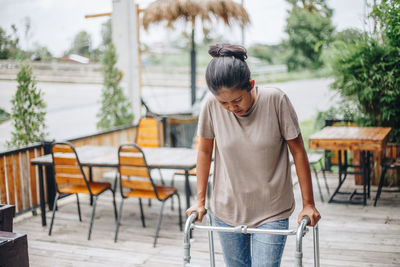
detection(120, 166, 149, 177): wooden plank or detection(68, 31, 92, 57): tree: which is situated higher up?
detection(68, 31, 92, 57): tree

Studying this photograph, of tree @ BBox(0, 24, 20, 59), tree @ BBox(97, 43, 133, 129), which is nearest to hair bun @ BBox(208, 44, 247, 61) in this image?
tree @ BBox(0, 24, 20, 59)

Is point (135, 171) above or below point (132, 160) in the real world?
below

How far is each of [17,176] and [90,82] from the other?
294cm

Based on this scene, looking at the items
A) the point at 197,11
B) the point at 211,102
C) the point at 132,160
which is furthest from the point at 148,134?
the point at 211,102

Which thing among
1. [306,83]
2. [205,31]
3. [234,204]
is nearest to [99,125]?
[205,31]

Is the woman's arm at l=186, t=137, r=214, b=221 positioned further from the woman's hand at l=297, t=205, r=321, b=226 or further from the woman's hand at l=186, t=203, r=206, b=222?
the woman's hand at l=297, t=205, r=321, b=226

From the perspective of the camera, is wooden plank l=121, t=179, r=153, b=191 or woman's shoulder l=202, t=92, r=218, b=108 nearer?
woman's shoulder l=202, t=92, r=218, b=108

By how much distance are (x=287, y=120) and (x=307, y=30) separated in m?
6.17

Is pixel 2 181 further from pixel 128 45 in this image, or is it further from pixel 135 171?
pixel 128 45

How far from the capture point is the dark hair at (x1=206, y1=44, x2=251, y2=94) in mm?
1659

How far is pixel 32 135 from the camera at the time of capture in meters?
5.30

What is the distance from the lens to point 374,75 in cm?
554

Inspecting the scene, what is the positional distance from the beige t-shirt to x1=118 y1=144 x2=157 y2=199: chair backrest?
88.8 inches

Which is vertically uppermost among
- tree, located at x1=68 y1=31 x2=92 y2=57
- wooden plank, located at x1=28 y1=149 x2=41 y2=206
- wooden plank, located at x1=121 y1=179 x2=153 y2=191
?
tree, located at x1=68 y1=31 x2=92 y2=57
